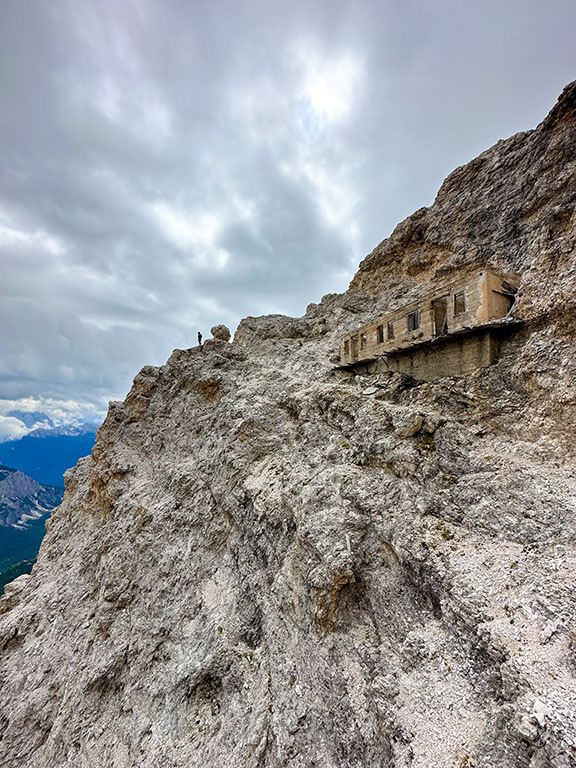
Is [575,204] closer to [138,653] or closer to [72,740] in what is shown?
[138,653]

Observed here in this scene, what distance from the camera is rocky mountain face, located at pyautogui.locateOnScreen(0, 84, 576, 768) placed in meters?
10.9

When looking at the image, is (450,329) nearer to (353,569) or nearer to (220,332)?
(353,569)

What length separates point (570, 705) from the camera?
8430 millimetres

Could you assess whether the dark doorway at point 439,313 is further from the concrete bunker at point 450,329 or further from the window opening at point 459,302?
the window opening at point 459,302

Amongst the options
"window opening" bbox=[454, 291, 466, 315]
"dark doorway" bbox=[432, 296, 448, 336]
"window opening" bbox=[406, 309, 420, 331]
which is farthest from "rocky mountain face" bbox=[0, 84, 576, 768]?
"dark doorway" bbox=[432, 296, 448, 336]

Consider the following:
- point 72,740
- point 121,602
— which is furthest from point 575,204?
point 72,740

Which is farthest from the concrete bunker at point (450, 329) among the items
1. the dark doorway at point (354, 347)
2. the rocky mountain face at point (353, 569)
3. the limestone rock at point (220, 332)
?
the limestone rock at point (220, 332)

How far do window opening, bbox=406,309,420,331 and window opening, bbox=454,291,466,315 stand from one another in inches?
114

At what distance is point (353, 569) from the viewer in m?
15.2

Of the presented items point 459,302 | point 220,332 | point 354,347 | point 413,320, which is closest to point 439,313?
point 459,302

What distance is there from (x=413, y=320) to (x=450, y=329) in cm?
367

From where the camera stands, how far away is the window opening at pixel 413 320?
23266mm

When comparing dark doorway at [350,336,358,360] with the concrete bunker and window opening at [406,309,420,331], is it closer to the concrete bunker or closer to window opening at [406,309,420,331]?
the concrete bunker

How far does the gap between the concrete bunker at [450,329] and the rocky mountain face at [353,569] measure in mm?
1266
